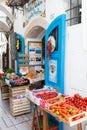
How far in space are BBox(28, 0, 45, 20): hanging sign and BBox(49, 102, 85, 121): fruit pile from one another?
2.29 metres

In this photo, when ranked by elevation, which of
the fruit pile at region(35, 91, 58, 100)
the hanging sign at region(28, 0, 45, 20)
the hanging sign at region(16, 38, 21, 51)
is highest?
the hanging sign at region(28, 0, 45, 20)

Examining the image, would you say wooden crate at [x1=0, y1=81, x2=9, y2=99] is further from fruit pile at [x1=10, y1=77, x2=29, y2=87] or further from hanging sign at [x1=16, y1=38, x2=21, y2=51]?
fruit pile at [x1=10, y1=77, x2=29, y2=87]

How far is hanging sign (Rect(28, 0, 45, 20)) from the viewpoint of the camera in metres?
3.83

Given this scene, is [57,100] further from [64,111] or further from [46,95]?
[64,111]

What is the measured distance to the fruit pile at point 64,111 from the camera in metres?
2.07

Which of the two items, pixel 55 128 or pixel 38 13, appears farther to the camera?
pixel 38 13

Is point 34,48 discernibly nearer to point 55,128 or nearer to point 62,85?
point 62,85

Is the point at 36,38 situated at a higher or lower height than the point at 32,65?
higher

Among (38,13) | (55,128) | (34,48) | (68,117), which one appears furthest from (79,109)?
(34,48)

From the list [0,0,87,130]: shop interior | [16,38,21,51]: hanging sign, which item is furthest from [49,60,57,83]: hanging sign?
[16,38,21,51]: hanging sign

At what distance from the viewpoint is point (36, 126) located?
310 centimetres

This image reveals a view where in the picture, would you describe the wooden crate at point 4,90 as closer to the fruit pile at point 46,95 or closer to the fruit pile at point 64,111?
the fruit pile at point 46,95

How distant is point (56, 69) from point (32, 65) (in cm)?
198

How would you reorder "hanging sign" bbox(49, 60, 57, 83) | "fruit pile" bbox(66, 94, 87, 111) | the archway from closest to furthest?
"fruit pile" bbox(66, 94, 87, 111), "hanging sign" bbox(49, 60, 57, 83), the archway
